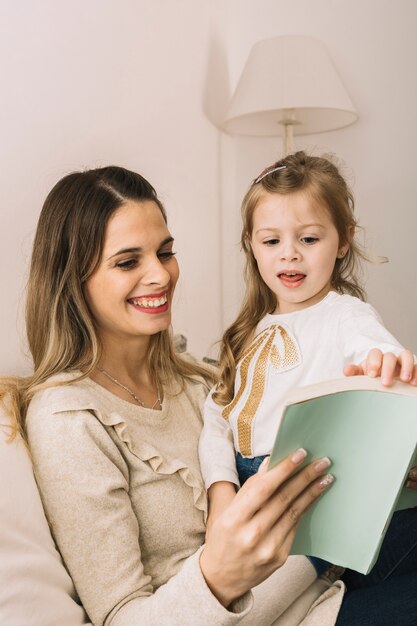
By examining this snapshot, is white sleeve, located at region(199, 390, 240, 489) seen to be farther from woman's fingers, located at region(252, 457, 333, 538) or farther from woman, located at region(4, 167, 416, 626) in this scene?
woman's fingers, located at region(252, 457, 333, 538)

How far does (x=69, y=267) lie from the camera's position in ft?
4.12

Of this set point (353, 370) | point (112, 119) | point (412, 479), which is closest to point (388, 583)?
point (412, 479)

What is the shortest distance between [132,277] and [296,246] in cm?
34

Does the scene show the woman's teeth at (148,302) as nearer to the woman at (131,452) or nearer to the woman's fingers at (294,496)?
the woman at (131,452)

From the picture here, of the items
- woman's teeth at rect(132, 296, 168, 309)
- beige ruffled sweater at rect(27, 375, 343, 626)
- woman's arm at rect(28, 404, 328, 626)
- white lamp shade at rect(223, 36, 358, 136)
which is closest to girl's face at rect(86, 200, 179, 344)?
woman's teeth at rect(132, 296, 168, 309)

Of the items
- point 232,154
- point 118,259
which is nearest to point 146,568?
point 118,259

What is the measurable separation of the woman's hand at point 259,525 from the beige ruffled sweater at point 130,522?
35 millimetres

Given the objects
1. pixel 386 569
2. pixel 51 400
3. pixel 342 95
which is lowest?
pixel 386 569

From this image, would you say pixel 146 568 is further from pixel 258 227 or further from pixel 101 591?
pixel 258 227

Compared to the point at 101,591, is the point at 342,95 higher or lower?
higher

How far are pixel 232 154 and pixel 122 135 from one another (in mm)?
845

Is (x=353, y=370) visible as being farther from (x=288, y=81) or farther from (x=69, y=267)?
(x=288, y=81)

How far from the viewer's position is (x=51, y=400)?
1097 mm

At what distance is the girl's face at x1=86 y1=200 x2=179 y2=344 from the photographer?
1.26 meters
